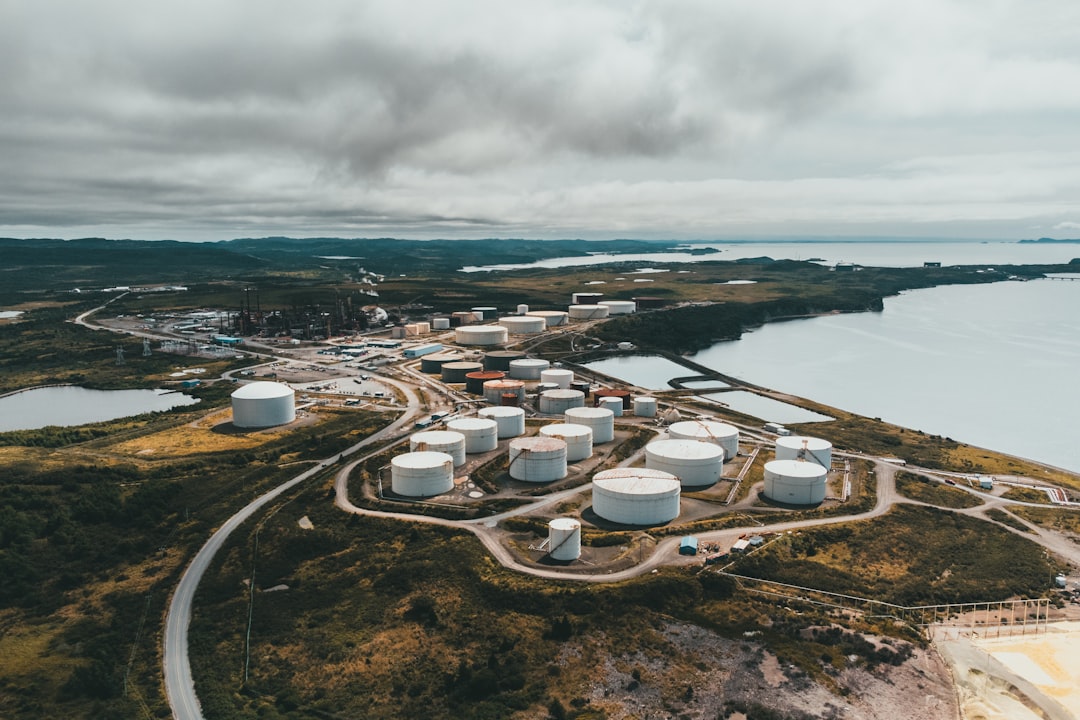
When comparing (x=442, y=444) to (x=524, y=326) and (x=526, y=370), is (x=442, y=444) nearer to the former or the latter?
(x=526, y=370)

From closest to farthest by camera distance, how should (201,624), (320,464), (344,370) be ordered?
(201,624)
(320,464)
(344,370)

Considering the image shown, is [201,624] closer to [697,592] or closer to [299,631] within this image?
[299,631]

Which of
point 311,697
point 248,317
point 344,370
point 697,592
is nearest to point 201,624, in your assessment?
point 311,697

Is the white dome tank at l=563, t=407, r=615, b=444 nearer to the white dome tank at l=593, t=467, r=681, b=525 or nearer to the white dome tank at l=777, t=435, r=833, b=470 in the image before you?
the white dome tank at l=593, t=467, r=681, b=525

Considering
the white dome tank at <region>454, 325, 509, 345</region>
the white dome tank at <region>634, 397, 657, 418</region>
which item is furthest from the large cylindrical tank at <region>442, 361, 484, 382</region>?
the white dome tank at <region>454, 325, 509, 345</region>

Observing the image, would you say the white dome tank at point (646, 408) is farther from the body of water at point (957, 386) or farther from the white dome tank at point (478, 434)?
the body of water at point (957, 386)

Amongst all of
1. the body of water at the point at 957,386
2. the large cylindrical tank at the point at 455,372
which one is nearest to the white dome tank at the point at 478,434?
the large cylindrical tank at the point at 455,372
